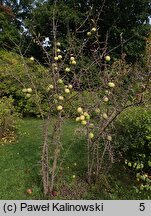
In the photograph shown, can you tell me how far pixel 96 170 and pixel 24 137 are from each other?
2.75 metres

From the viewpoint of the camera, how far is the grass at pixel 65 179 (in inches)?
166

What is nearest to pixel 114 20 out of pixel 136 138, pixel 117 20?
pixel 117 20

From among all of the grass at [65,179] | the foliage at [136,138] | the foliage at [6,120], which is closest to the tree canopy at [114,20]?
the foliage at [6,120]

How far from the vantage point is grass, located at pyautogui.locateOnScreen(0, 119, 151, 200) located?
4.22 meters

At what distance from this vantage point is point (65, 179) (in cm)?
457

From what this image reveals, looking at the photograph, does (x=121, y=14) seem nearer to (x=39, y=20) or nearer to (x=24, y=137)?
(x=39, y=20)

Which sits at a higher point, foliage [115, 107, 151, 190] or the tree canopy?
the tree canopy

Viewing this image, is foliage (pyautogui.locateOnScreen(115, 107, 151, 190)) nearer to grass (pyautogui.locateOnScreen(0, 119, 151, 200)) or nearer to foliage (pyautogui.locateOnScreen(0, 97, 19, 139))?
grass (pyautogui.locateOnScreen(0, 119, 151, 200))

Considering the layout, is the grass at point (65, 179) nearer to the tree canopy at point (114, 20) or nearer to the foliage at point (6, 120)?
the foliage at point (6, 120)

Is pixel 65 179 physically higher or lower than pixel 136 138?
lower

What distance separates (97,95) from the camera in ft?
14.7

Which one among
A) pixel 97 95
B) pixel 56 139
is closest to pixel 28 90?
pixel 56 139

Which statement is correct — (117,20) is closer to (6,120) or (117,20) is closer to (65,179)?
(6,120)

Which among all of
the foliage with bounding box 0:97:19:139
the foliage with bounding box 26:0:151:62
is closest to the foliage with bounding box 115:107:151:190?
the foliage with bounding box 0:97:19:139
